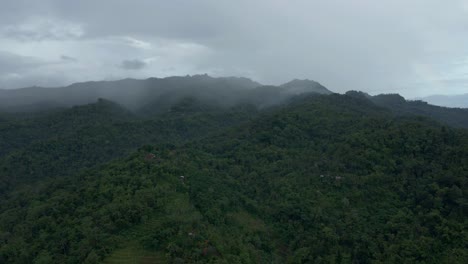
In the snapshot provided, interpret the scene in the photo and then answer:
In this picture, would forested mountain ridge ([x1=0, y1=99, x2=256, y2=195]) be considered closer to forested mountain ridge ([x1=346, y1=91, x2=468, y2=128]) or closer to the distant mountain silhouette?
the distant mountain silhouette

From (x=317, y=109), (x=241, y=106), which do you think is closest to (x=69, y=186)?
(x=317, y=109)

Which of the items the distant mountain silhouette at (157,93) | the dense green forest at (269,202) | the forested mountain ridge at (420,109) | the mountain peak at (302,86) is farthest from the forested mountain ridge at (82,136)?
the forested mountain ridge at (420,109)

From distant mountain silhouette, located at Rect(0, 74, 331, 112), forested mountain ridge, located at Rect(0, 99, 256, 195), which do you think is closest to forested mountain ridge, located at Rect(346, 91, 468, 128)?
distant mountain silhouette, located at Rect(0, 74, 331, 112)

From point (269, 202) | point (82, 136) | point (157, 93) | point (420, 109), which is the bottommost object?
point (269, 202)

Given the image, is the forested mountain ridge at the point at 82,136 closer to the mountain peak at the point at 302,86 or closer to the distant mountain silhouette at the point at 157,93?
the distant mountain silhouette at the point at 157,93

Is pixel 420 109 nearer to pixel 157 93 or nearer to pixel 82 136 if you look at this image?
pixel 82 136

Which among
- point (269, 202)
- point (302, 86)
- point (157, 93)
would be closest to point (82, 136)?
point (269, 202)

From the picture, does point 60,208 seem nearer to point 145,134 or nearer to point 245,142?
point 245,142

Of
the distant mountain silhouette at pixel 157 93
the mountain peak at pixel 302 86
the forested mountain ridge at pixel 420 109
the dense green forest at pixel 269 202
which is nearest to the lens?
the dense green forest at pixel 269 202
